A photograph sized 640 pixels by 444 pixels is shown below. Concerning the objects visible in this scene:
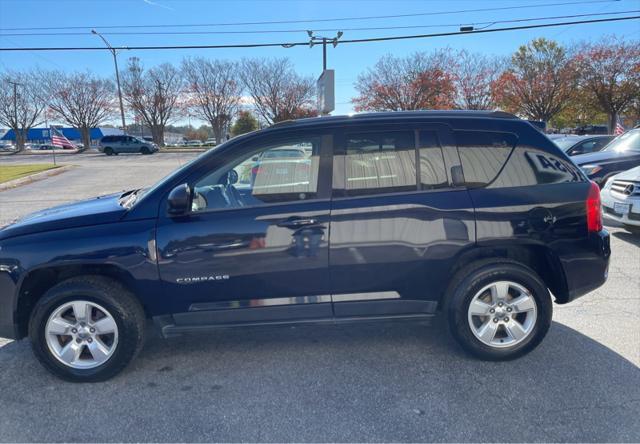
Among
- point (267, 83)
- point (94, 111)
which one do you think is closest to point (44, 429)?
point (267, 83)

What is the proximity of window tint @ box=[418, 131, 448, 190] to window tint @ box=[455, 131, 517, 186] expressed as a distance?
17 cm

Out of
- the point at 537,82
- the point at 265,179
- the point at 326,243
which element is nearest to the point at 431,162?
the point at 326,243

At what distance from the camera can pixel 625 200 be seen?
19.5ft

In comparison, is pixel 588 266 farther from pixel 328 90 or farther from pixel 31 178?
pixel 328 90

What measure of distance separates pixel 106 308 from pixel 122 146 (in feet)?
128

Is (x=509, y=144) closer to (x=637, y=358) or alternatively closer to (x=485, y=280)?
(x=485, y=280)

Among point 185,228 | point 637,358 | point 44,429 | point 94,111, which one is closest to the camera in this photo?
point 44,429

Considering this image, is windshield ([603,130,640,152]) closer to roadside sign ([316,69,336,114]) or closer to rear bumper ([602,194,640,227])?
rear bumper ([602,194,640,227])

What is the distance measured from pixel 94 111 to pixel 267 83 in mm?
19668

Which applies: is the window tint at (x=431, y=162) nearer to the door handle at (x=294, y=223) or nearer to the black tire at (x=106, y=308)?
the door handle at (x=294, y=223)

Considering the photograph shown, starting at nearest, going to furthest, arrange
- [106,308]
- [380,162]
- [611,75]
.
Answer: [106,308], [380,162], [611,75]

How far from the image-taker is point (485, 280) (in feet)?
9.70

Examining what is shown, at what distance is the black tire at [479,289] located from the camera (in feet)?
9.71

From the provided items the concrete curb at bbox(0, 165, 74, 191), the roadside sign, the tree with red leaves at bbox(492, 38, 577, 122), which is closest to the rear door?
the concrete curb at bbox(0, 165, 74, 191)
